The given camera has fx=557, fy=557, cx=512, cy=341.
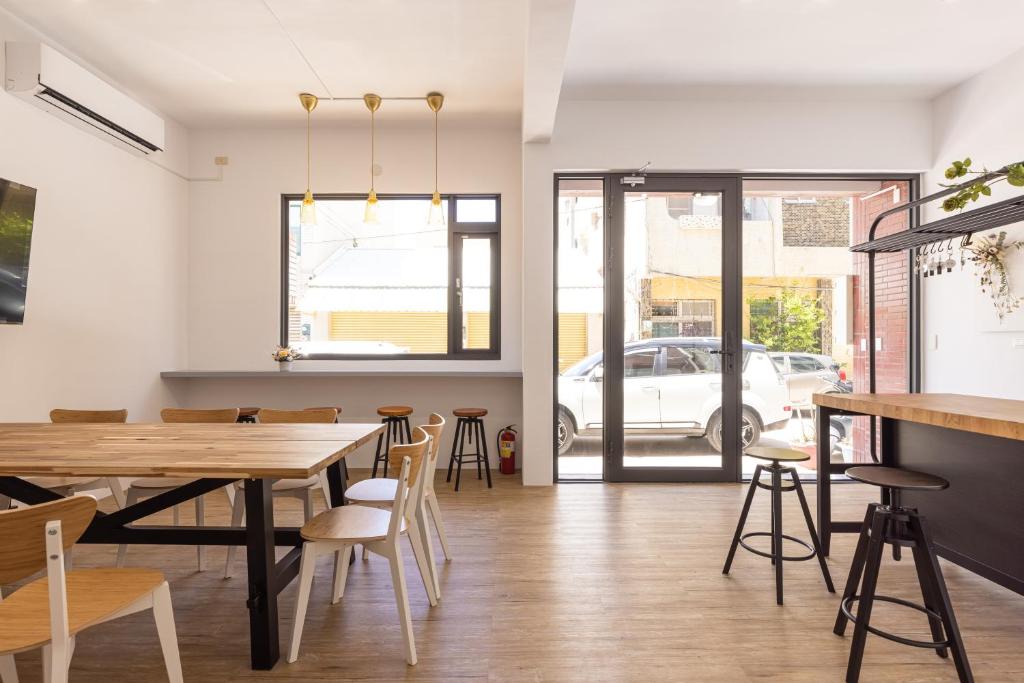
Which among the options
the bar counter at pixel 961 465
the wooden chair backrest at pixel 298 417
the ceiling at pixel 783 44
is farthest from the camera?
the ceiling at pixel 783 44

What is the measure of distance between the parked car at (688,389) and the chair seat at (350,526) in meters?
3.01

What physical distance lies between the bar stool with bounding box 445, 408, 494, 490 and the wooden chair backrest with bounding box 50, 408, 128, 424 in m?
2.38

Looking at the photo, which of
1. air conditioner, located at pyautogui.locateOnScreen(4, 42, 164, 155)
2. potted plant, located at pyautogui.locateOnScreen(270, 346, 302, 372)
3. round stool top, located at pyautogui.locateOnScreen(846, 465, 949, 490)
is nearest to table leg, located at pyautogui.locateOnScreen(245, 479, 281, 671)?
round stool top, located at pyautogui.locateOnScreen(846, 465, 949, 490)

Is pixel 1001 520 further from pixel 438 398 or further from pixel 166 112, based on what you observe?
pixel 166 112

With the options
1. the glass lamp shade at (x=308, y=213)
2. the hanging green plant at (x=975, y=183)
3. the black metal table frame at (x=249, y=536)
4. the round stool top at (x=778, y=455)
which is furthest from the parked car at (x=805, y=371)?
the black metal table frame at (x=249, y=536)

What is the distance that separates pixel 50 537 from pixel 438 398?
4.11 meters

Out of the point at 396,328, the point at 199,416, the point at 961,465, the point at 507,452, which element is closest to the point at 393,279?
the point at 396,328

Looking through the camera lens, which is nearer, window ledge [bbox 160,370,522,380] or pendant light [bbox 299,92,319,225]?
pendant light [bbox 299,92,319,225]

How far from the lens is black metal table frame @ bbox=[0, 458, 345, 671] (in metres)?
2.13

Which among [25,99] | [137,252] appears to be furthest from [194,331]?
[25,99]

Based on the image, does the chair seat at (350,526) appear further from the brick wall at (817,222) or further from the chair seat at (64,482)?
the brick wall at (817,222)

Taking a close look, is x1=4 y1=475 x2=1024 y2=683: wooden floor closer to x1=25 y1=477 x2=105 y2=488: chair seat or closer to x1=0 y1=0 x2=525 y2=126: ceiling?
x1=25 y1=477 x2=105 y2=488: chair seat

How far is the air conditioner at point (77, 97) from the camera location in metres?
3.43

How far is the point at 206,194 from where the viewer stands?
549 cm
